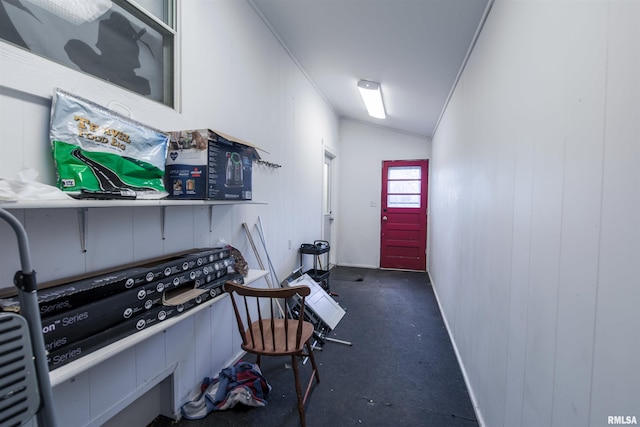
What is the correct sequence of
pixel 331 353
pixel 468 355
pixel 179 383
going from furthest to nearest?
1. pixel 331 353
2. pixel 468 355
3. pixel 179 383

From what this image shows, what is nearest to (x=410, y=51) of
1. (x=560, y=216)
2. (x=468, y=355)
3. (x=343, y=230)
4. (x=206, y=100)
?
(x=206, y=100)

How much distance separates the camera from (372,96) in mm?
3551

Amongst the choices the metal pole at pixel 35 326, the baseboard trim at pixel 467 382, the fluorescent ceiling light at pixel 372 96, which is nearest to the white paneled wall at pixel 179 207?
the metal pole at pixel 35 326

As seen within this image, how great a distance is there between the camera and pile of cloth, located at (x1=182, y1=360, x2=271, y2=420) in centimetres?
172

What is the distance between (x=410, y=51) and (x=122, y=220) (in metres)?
2.55

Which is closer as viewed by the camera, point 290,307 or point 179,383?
point 179,383

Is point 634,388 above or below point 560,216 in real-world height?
below

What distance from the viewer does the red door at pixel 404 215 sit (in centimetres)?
516

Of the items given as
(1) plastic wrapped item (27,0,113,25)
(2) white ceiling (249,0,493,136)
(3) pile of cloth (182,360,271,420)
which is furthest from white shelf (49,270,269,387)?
(2) white ceiling (249,0,493,136)

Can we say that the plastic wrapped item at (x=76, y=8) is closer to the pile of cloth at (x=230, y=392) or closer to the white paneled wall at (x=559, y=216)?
the white paneled wall at (x=559, y=216)

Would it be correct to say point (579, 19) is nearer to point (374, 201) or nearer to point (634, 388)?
point (634, 388)

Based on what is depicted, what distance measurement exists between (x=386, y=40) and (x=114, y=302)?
104 inches

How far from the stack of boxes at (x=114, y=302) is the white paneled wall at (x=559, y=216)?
1.51m

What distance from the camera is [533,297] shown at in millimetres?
1074
